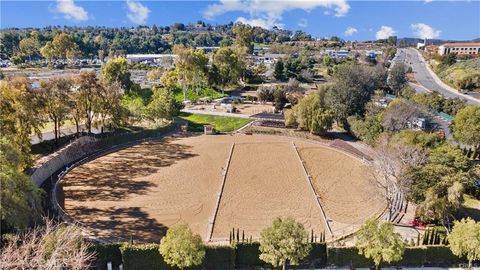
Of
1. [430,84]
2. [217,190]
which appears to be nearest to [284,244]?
[217,190]

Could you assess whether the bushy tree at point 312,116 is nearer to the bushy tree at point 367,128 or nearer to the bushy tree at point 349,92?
the bushy tree at point 349,92

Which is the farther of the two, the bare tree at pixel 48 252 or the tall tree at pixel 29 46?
the tall tree at pixel 29 46

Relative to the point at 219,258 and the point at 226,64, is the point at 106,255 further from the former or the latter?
the point at 226,64

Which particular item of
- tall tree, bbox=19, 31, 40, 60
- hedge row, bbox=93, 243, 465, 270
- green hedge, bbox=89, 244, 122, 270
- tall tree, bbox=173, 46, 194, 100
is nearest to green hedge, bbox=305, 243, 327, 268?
hedge row, bbox=93, 243, 465, 270

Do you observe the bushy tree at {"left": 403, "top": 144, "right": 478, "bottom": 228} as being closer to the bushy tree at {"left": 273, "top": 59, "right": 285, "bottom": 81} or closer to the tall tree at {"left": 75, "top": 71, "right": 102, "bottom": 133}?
the tall tree at {"left": 75, "top": 71, "right": 102, "bottom": 133}

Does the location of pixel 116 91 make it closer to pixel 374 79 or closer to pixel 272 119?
pixel 272 119

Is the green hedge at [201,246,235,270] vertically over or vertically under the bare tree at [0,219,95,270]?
under

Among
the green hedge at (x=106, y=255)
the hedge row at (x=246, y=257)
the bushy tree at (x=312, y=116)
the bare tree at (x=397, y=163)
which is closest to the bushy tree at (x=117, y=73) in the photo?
the bushy tree at (x=312, y=116)

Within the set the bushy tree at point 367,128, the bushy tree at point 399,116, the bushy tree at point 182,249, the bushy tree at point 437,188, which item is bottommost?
the bushy tree at point 182,249
